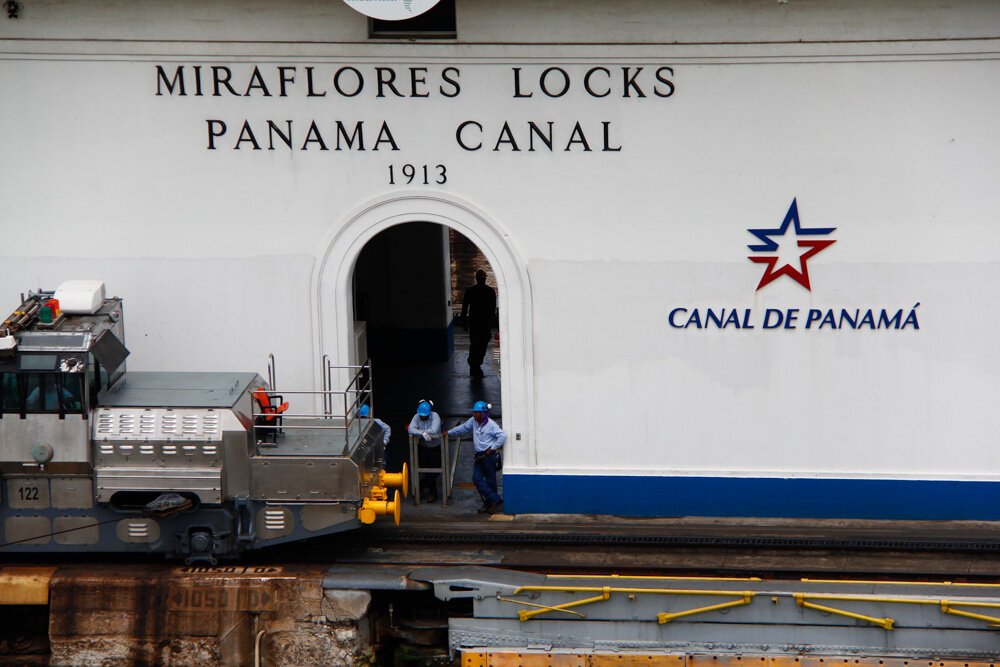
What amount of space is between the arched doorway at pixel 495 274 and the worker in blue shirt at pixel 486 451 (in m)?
0.19

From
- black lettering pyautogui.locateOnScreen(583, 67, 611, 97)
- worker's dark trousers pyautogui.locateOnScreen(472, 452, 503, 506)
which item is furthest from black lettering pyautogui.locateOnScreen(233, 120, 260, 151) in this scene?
worker's dark trousers pyautogui.locateOnScreen(472, 452, 503, 506)

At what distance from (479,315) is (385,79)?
5911 millimetres

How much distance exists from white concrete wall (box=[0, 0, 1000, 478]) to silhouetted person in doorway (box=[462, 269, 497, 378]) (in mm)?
4837

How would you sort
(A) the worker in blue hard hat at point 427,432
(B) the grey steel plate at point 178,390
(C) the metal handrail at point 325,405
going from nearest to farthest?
(B) the grey steel plate at point 178,390 < (C) the metal handrail at point 325,405 < (A) the worker in blue hard hat at point 427,432

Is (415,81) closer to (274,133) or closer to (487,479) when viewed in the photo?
(274,133)

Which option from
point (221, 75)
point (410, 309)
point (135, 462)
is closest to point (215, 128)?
point (221, 75)

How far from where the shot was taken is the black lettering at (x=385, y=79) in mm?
13930

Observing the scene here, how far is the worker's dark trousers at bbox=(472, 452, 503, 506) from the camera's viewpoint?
1462 centimetres

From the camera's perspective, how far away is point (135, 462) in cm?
1287

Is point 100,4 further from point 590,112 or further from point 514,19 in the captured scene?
point 590,112

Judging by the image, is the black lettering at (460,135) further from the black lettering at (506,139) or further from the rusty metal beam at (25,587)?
the rusty metal beam at (25,587)

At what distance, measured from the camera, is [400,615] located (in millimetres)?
13469

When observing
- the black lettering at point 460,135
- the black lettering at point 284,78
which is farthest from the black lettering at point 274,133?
the black lettering at point 460,135

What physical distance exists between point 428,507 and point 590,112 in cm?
513
